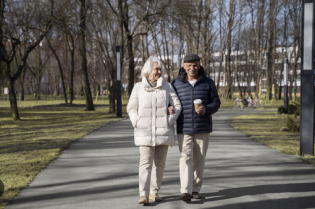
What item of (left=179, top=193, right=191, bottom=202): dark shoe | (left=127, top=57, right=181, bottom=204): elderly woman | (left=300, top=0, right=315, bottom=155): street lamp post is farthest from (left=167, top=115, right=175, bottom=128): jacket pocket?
(left=300, top=0, right=315, bottom=155): street lamp post

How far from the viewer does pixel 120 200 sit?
16.7ft

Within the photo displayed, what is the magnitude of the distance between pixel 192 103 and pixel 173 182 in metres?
1.53

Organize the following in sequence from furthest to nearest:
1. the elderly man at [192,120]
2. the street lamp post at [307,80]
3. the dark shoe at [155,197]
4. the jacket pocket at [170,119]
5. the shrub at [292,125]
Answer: the shrub at [292,125]
the street lamp post at [307,80]
the elderly man at [192,120]
the dark shoe at [155,197]
the jacket pocket at [170,119]

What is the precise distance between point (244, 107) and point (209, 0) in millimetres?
10916

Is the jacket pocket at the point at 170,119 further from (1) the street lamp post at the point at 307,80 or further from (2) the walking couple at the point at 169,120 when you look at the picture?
(1) the street lamp post at the point at 307,80

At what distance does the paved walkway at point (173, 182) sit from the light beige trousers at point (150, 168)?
0.21 metres

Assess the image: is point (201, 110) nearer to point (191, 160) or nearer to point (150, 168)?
point (191, 160)

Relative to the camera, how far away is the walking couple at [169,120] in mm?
4941

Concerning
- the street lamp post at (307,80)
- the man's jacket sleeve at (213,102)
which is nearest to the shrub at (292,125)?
the street lamp post at (307,80)

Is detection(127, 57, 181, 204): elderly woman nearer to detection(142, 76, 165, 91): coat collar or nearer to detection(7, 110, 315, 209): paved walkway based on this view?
detection(142, 76, 165, 91): coat collar

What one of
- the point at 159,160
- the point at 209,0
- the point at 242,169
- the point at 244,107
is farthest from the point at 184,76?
the point at 209,0

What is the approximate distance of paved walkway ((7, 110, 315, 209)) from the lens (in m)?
4.96

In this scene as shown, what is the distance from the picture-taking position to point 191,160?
5.16 meters

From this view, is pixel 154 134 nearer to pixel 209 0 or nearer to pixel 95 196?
pixel 95 196
